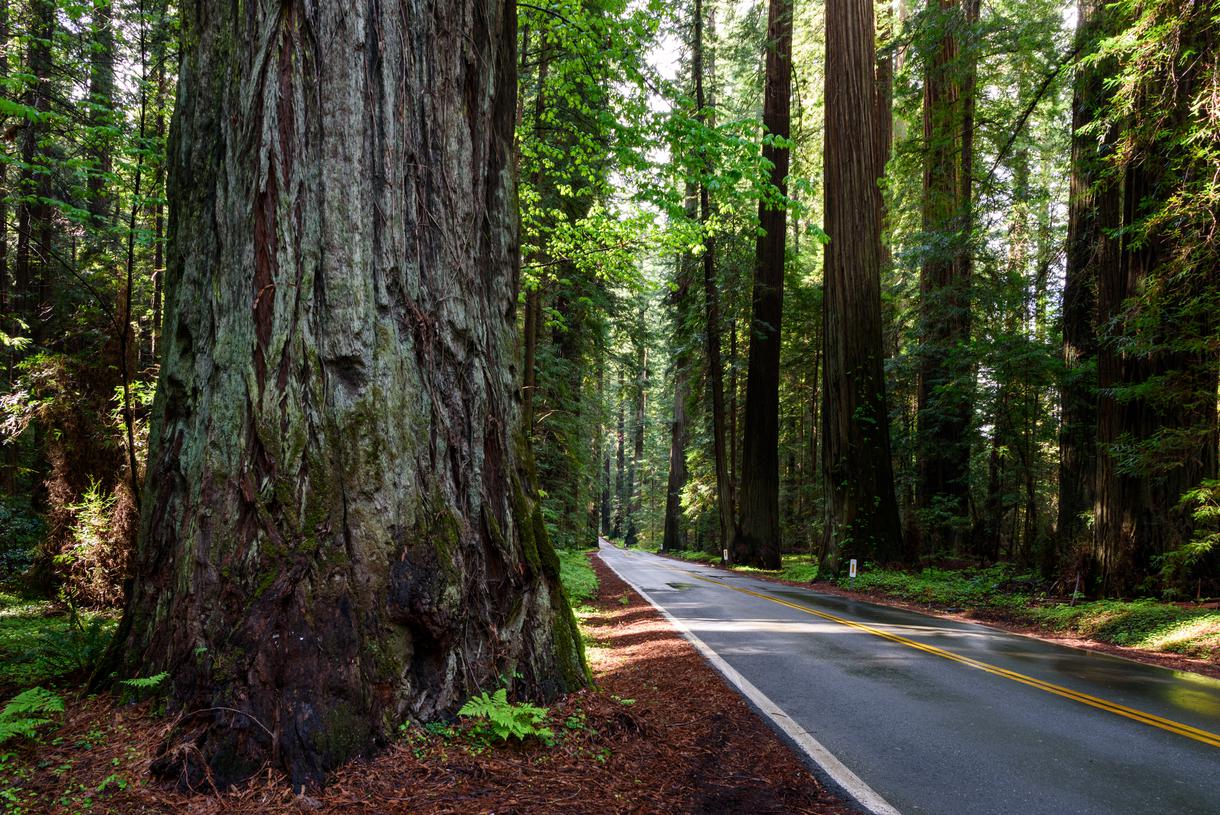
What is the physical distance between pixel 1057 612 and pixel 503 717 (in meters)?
10.3

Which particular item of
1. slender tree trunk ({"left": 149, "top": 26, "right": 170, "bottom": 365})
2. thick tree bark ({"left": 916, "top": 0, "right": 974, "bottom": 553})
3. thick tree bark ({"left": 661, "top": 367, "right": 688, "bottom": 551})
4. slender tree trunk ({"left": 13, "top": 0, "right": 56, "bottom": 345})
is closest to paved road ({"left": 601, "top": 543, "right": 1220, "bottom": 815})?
thick tree bark ({"left": 916, "top": 0, "right": 974, "bottom": 553})

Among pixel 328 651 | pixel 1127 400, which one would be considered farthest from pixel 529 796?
pixel 1127 400

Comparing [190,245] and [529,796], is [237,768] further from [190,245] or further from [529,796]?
[190,245]

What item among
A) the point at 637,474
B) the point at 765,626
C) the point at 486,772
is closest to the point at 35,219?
the point at 486,772

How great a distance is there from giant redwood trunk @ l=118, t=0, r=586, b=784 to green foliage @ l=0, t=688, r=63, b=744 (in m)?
0.43

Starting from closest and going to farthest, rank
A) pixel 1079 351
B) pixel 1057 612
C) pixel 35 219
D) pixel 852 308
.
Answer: pixel 1057 612, pixel 1079 351, pixel 35 219, pixel 852 308

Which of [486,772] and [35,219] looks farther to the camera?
[35,219]

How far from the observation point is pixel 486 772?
3.44 meters

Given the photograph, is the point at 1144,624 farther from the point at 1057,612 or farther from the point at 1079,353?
the point at 1079,353

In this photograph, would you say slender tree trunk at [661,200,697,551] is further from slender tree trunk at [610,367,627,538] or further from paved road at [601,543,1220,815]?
slender tree trunk at [610,367,627,538]

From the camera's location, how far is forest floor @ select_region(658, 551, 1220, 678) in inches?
318

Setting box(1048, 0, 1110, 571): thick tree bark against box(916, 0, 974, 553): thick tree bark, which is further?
box(916, 0, 974, 553): thick tree bark

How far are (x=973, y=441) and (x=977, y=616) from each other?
8.12 m

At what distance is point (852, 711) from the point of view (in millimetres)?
5434
